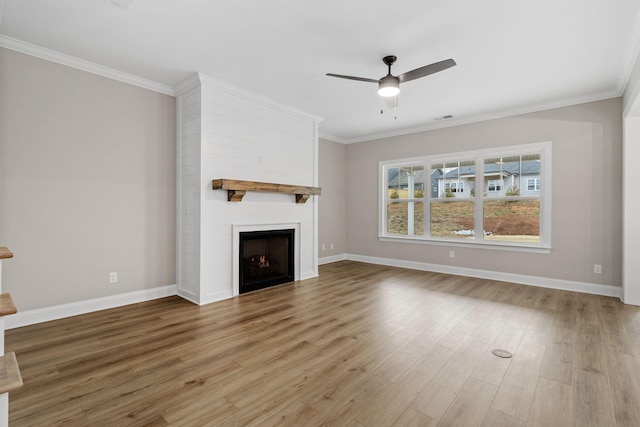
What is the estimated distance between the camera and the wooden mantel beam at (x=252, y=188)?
391 cm

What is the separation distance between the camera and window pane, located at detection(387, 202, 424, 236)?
6.21 metres

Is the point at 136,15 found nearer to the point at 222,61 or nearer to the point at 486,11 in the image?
the point at 222,61

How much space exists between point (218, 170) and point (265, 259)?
62.8 inches

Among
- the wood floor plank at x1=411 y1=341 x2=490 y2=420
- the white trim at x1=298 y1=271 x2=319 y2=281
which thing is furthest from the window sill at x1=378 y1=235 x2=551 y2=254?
the wood floor plank at x1=411 y1=341 x2=490 y2=420

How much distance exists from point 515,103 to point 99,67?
218 inches

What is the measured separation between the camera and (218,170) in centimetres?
406

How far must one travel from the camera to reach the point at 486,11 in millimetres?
2553

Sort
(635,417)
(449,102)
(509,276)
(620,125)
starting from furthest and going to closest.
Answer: (509,276)
(449,102)
(620,125)
(635,417)

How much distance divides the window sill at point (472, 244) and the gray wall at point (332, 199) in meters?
0.98

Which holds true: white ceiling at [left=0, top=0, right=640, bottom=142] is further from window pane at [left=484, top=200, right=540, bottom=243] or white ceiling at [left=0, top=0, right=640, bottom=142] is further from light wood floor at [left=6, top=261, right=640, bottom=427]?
light wood floor at [left=6, top=261, right=640, bottom=427]

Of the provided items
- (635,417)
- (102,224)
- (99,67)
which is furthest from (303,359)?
(99,67)

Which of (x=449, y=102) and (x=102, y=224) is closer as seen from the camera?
(x=102, y=224)

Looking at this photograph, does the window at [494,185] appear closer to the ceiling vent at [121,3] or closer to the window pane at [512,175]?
the window pane at [512,175]

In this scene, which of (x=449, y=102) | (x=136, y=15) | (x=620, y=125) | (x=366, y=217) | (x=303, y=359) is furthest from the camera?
(x=366, y=217)
